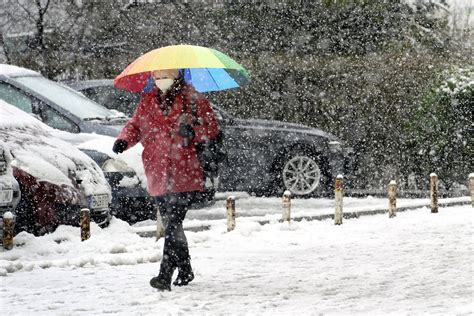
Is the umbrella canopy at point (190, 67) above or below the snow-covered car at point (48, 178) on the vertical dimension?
above

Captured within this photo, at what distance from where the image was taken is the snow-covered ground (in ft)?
25.8

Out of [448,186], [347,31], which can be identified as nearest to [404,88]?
[448,186]

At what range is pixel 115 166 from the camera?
13109 mm

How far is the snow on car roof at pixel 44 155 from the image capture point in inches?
441

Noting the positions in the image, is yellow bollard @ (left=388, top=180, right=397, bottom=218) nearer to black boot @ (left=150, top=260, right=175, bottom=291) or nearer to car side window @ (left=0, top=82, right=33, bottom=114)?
car side window @ (left=0, top=82, right=33, bottom=114)

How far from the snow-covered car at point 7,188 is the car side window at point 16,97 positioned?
3.44m

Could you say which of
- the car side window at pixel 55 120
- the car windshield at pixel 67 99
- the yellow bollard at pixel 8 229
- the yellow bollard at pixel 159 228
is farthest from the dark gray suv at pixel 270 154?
the yellow bollard at pixel 8 229

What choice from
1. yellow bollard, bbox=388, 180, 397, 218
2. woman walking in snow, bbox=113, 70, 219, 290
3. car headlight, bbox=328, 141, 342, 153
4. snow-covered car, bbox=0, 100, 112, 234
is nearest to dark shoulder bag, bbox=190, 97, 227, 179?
woman walking in snow, bbox=113, 70, 219, 290

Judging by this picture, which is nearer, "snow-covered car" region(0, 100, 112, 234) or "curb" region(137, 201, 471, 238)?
"snow-covered car" region(0, 100, 112, 234)

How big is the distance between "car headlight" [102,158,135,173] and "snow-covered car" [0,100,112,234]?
741 millimetres

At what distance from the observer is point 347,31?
21891 millimetres

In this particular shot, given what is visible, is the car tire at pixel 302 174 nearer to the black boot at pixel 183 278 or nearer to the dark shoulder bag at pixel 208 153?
the black boot at pixel 183 278

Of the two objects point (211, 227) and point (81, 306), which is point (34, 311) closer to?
point (81, 306)

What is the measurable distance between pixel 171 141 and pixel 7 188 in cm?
263
